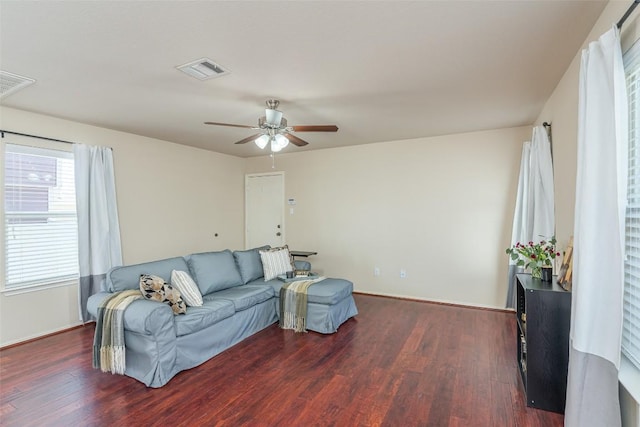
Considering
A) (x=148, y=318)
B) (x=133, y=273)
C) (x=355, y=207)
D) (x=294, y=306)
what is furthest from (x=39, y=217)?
(x=355, y=207)

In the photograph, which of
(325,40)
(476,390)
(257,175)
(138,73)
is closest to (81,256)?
(138,73)

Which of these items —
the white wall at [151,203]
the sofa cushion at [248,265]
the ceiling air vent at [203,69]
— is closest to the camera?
the ceiling air vent at [203,69]

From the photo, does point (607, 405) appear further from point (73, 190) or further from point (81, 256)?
point (73, 190)

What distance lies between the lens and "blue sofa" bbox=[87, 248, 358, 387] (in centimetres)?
257

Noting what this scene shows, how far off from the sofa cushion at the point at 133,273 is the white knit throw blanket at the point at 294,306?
3.86 feet

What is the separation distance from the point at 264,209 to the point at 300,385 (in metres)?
4.04

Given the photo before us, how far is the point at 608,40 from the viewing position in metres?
1.55

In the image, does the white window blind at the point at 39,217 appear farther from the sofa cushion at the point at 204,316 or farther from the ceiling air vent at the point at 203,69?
the ceiling air vent at the point at 203,69

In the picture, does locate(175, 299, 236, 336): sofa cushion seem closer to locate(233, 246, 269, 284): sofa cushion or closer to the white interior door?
locate(233, 246, 269, 284): sofa cushion

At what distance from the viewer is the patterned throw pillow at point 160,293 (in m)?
2.84

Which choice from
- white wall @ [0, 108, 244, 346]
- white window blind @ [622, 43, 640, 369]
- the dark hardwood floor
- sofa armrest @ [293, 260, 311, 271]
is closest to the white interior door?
white wall @ [0, 108, 244, 346]

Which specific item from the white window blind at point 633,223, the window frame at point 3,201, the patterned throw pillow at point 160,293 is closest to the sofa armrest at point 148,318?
the patterned throw pillow at point 160,293

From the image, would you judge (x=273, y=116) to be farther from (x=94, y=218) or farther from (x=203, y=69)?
(x=94, y=218)

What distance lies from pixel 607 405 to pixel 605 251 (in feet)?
2.35
